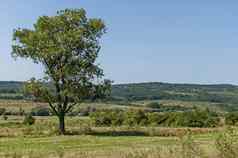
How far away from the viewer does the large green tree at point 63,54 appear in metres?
48.9

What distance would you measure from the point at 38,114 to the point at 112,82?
67.6 meters

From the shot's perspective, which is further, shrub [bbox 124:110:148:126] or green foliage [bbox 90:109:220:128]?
shrub [bbox 124:110:148:126]

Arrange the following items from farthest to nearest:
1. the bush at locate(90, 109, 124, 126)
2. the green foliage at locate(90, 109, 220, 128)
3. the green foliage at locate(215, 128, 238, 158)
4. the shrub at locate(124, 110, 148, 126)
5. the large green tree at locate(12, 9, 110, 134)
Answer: the shrub at locate(124, 110, 148, 126)
the bush at locate(90, 109, 124, 126)
the green foliage at locate(90, 109, 220, 128)
the large green tree at locate(12, 9, 110, 134)
the green foliage at locate(215, 128, 238, 158)

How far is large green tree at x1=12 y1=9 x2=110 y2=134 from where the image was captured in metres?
48.9

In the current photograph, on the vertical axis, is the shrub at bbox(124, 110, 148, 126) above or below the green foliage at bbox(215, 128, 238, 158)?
below

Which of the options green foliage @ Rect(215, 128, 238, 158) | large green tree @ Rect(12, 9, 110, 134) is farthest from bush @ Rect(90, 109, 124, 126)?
green foliage @ Rect(215, 128, 238, 158)

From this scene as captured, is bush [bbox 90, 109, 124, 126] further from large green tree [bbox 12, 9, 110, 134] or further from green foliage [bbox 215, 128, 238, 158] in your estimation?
green foliage [bbox 215, 128, 238, 158]

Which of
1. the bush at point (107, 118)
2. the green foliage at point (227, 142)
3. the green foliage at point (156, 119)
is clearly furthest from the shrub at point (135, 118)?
the green foliage at point (227, 142)

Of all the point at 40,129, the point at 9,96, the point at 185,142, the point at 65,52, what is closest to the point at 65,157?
the point at 185,142

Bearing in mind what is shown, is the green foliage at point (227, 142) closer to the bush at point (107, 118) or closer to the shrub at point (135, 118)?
the bush at point (107, 118)

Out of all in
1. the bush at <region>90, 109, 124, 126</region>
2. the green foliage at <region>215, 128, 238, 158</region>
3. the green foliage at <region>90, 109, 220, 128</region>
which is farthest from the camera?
the bush at <region>90, 109, 124, 126</region>

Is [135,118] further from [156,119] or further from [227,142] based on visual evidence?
[227,142]

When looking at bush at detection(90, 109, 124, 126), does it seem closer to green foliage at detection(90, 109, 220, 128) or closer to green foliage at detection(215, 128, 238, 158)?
green foliage at detection(90, 109, 220, 128)

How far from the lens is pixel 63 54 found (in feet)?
160
